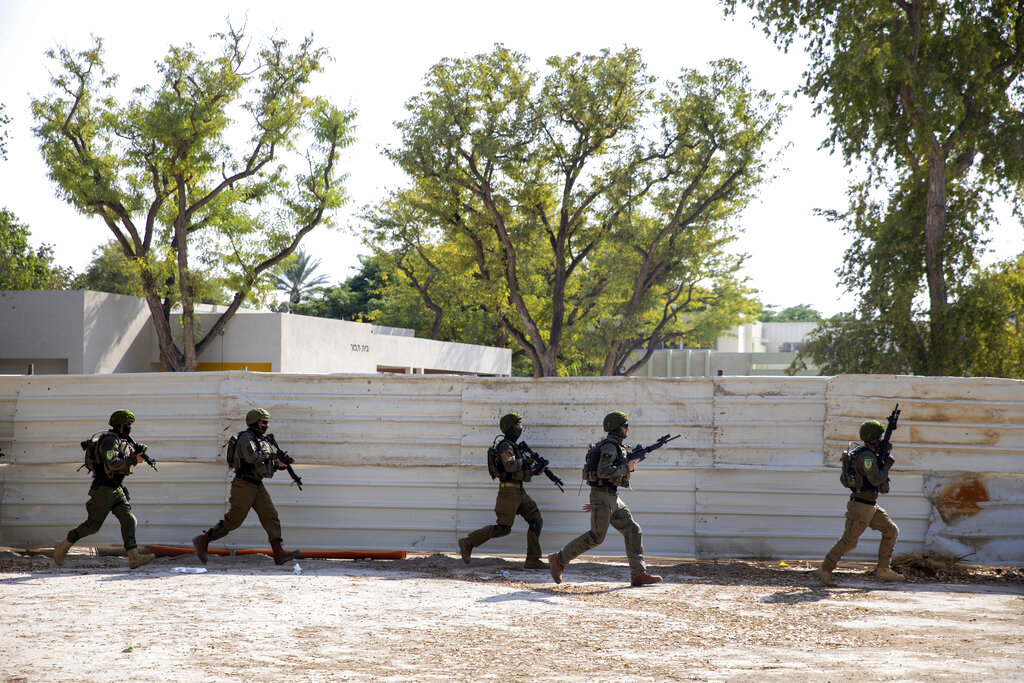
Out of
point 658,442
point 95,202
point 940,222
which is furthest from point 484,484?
point 95,202

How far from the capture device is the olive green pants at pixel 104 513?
925cm

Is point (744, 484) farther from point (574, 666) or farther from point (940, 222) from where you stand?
point (940, 222)

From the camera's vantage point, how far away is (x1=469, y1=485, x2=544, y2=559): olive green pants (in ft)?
30.9

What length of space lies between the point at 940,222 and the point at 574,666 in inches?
650

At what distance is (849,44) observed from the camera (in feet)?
62.8

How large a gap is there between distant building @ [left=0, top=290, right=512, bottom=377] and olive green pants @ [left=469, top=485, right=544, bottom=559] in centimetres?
1414

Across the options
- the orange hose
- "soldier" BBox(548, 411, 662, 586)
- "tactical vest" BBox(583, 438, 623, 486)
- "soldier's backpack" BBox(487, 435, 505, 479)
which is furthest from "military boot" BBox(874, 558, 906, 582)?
the orange hose

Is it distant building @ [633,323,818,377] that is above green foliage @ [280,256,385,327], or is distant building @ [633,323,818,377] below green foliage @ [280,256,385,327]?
below

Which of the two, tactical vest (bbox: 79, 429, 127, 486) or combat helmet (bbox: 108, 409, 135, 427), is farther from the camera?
combat helmet (bbox: 108, 409, 135, 427)

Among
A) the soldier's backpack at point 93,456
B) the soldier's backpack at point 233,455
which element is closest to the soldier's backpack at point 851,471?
the soldier's backpack at point 233,455

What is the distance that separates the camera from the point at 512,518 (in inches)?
372

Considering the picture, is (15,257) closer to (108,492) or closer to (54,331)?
(54,331)

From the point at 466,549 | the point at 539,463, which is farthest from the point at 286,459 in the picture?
the point at 539,463

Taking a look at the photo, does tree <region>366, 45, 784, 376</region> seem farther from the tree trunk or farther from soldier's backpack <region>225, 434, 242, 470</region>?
soldier's backpack <region>225, 434, 242, 470</region>
